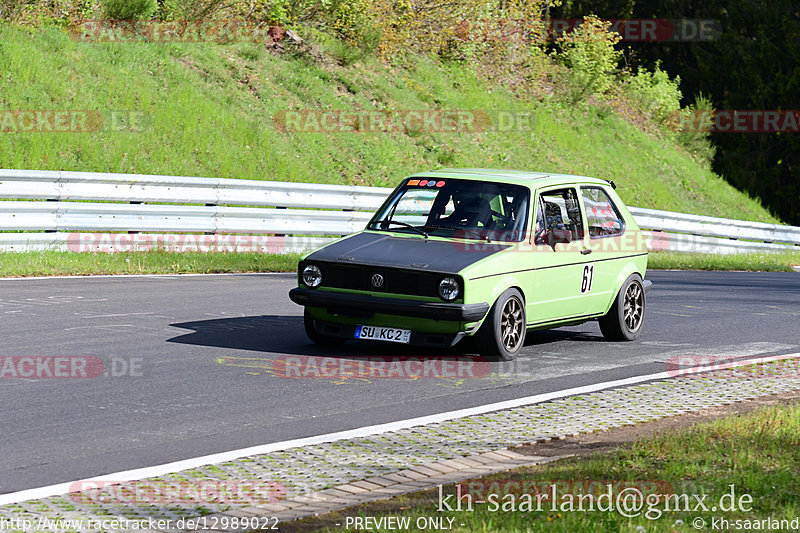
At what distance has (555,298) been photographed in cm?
1113

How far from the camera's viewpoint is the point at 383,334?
33.0ft

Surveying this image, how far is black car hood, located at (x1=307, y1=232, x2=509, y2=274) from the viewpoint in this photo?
10.0 metres

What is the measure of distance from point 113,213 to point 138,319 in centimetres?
630

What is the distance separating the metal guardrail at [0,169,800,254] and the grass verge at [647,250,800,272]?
6.36 m

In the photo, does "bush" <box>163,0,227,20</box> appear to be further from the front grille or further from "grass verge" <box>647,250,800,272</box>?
the front grille

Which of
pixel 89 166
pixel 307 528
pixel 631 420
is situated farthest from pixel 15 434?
pixel 89 166

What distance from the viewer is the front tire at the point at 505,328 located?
33.2ft

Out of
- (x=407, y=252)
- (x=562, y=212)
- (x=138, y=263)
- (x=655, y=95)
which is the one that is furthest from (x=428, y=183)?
(x=655, y=95)

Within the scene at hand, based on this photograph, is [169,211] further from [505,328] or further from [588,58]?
[588,58]

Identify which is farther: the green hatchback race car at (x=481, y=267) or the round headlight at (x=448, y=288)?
the green hatchback race car at (x=481, y=267)

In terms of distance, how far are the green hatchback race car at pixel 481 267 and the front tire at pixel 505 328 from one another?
12mm

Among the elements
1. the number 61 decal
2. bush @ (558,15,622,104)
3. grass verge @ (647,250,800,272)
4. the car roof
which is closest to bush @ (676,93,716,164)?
bush @ (558,15,622,104)

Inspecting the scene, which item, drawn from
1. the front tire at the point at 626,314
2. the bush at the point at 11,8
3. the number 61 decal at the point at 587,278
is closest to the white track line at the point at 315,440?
the number 61 decal at the point at 587,278

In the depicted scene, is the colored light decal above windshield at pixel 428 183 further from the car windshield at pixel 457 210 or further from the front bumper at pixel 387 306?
the front bumper at pixel 387 306
